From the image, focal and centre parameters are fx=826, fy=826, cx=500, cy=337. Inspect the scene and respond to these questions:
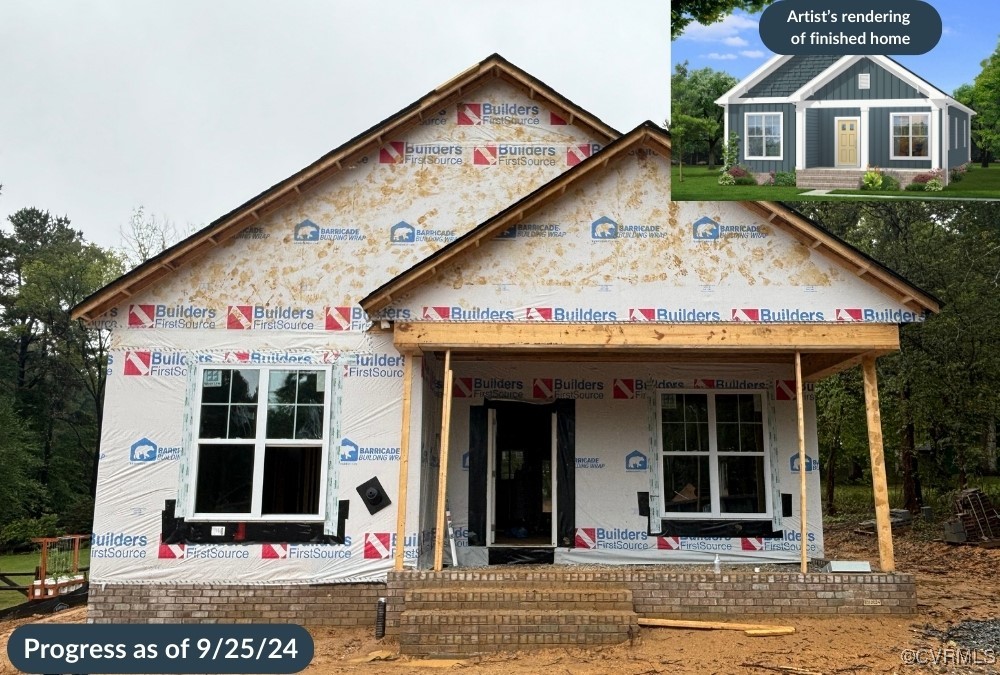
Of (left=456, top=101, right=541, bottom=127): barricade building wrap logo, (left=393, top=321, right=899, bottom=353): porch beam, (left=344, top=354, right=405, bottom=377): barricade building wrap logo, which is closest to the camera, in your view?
(left=393, top=321, right=899, bottom=353): porch beam

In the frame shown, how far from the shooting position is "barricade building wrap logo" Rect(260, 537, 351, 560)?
35.6 feet

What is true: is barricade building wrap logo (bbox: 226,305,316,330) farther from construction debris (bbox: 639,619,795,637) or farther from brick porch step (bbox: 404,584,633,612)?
construction debris (bbox: 639,619,795,637)

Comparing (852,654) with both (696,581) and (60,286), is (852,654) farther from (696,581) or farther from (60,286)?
(60,286)

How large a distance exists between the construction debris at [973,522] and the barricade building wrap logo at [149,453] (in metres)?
16.8

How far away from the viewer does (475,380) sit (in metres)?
12.8

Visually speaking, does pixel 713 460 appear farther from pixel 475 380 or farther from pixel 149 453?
pixel 149 453

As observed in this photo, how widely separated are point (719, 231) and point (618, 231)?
1.26 m

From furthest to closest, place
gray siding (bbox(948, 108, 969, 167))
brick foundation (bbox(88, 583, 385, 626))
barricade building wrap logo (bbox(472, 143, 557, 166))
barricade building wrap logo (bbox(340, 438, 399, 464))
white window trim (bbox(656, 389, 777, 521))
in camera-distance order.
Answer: barricade building wrap logo (bbox(472, 143, 557, 166)) → white window trim (bbox(656, 389, 777, 521)) → barricade building wrap logo (bbox(340, 438, 399, 464)) → brick foundation (bbox(88, 583, 385, 626)) → gray siding (bbox(948, 108, 969, 167))

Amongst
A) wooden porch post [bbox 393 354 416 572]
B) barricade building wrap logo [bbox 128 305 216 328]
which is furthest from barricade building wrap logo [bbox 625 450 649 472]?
barricade building wrap logo [bbox 128 305 216 328]

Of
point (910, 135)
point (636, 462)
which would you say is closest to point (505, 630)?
point (636, 462)

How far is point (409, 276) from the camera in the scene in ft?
33.6

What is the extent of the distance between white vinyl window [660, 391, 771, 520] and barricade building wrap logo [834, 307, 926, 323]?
2.75m

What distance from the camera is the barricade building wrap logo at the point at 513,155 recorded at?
12453 mm

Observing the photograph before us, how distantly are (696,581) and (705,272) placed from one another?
3.78m
